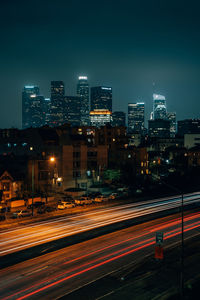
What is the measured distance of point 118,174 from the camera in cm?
7394

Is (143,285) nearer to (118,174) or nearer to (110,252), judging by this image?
(110,252)

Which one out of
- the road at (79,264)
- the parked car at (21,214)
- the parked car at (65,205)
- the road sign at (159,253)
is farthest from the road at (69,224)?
the road sign at (159,253)

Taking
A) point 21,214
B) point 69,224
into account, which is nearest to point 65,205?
point 21,214

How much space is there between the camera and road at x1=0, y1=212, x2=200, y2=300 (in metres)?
20.6

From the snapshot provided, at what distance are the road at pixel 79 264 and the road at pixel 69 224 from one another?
3.62 m

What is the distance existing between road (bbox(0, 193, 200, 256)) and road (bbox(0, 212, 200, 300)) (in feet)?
11.9

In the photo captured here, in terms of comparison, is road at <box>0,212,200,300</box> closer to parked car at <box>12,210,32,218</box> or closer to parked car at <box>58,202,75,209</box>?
parked car at <box>12,210,32,218</box>

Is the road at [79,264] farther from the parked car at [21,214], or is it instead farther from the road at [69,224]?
the parked car at [21,214]

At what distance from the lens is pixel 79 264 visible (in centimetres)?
2491

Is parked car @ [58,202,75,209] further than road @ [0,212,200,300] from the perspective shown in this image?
Yes

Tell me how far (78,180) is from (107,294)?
1988 inches

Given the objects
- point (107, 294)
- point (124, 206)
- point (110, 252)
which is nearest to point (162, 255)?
point (110, 252)

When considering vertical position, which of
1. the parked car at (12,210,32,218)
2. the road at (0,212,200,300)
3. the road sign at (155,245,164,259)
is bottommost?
the parked car at (12,210,32,218)

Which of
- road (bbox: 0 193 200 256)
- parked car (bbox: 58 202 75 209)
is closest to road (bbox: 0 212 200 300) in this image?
road (bbox: 0 193 200 256)
